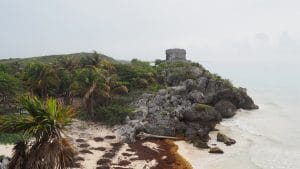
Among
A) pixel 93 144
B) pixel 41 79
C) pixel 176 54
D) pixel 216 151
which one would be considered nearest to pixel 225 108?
pixel 216 151

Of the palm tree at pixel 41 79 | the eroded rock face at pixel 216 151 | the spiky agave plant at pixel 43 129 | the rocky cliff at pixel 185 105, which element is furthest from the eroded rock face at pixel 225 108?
the spiky agave plant at pixel 43 129

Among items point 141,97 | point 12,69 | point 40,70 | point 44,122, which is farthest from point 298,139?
point 12,69

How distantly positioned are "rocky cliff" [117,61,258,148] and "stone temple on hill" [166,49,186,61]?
17340 millimetres

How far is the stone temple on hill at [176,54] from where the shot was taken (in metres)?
89.1

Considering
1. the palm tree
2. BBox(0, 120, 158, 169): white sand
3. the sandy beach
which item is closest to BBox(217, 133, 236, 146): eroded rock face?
the sandy beach

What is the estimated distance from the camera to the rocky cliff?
136ft

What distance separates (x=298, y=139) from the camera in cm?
4550

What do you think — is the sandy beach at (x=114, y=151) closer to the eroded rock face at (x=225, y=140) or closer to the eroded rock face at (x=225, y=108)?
the eroded rock face at (x=225, y=140)

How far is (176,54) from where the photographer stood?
294ft

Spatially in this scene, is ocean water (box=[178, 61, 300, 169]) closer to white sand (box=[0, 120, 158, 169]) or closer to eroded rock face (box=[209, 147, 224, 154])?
eroded rock face (box=[209, 147, 224, 154])

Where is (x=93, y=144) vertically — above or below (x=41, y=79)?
below

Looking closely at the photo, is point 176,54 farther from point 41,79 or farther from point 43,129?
point 43,129

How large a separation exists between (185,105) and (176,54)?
4021 centimetres

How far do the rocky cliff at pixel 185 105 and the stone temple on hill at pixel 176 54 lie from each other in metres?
17.3
